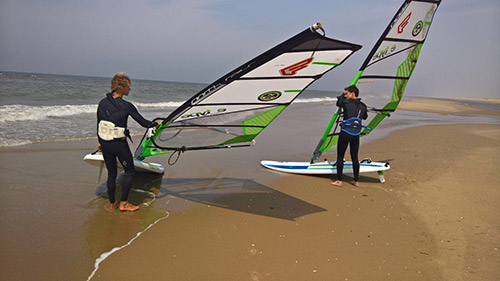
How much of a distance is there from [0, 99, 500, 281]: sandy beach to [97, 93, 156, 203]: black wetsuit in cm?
41

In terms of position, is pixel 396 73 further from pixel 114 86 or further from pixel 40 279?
pixel 40 279

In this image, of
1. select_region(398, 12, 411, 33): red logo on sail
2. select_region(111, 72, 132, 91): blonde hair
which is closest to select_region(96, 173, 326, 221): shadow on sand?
select_region(111, 72, 132, 91): blonde hair

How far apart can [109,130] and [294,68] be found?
1.88 metres

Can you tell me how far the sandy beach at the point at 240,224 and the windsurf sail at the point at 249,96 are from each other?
0.75m

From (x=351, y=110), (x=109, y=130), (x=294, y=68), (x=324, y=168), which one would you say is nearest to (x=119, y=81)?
(x=109, y=130)

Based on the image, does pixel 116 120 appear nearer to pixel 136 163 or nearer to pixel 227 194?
pixel 136 163

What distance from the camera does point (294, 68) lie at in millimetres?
2771

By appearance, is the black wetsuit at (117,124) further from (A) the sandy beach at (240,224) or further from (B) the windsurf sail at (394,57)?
(B) the windsurf sail at (394,57)

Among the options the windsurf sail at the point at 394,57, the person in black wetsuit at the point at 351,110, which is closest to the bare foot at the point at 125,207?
the person in black wetsuit at the point at 351,110

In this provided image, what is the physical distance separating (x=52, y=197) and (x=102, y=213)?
757mm

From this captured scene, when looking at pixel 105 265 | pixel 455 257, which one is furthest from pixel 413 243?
pixel 105 265

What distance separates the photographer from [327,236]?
2939 mm

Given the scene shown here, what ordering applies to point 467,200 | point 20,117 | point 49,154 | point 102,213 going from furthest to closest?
point 20,117 → point 49,154 → point 467,200 → point 102,213

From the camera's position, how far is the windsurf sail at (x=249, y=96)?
8.11 feet
